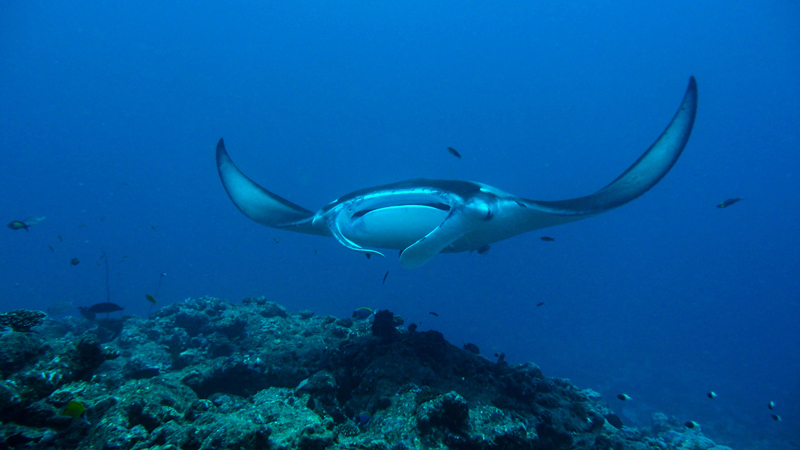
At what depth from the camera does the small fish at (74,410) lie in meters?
2.62

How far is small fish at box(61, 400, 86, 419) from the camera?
2619 millimetres

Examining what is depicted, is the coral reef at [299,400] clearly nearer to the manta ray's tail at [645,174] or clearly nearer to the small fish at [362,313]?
the small fish at [362,313]

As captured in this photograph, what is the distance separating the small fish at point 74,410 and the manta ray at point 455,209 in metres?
2.47

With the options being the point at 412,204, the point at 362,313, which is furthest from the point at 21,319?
the point at 362,313

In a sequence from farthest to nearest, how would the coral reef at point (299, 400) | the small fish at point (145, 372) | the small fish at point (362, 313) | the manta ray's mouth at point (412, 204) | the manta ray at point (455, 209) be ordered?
the small fish at point (362, 313), the small fish at point (145, 372), the manta ray's mouth at point (412, 204), the manta ray at point (455, 209), the coral reef at point (299, 400)

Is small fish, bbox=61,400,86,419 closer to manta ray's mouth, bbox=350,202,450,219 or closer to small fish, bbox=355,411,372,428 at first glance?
small fish, bbox=355,411,372,428

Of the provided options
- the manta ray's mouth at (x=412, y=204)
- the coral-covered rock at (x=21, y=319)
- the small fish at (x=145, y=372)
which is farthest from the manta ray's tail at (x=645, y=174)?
the small fish at (x=145, y=372)

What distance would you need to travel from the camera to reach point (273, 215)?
5.82 meters

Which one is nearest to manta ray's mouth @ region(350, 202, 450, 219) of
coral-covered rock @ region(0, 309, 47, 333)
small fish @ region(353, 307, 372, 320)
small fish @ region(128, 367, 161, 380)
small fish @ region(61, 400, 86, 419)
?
small fish @ region(61, 400, 86, 419)

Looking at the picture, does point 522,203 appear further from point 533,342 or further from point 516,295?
point 516,295

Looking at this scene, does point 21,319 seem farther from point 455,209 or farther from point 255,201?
point 455,209

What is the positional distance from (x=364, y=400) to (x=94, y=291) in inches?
3629

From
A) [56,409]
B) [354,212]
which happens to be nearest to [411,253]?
[354,212]

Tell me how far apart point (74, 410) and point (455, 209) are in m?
3.64
